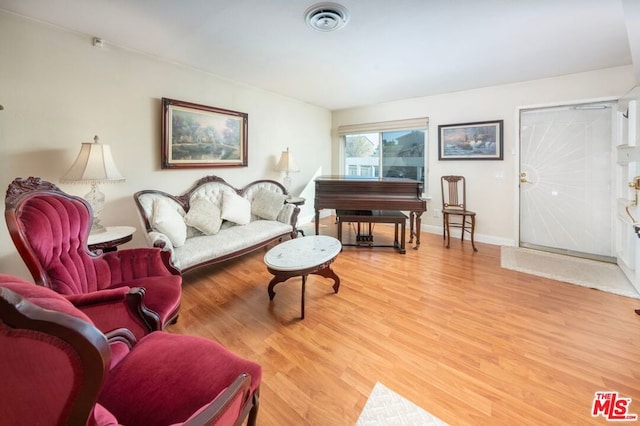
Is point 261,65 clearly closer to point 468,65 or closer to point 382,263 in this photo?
point 468,65

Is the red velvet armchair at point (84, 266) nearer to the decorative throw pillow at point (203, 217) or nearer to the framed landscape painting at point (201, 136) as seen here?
the decorative throw pillow at point (203, 217)

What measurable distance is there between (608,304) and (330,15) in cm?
356

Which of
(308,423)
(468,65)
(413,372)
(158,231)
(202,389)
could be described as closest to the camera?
(202,389)

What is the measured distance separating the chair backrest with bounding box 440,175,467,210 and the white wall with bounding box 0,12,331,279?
3.55 meters

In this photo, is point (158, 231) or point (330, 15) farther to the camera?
point (158, 231)

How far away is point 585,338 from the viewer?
1927 mm

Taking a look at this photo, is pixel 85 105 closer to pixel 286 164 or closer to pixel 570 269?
pixel 286 164

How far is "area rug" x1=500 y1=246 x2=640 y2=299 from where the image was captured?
2719 mm

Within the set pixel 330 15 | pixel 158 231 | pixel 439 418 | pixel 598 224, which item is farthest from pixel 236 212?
pixel 598 224

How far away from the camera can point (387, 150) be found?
5.44 m

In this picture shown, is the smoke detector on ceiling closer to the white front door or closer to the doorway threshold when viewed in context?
the white front door

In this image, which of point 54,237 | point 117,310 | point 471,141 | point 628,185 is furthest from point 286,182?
point 628,185

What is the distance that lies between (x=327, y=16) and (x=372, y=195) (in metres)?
2.31

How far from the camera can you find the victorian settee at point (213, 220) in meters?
2.61
